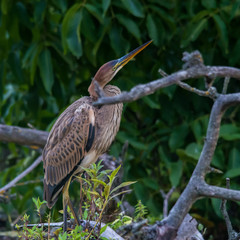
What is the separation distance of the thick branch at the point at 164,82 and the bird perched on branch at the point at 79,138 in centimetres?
145

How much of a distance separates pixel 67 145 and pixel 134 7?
135 centimetres

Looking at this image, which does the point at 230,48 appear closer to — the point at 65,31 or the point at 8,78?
the point at 65,31

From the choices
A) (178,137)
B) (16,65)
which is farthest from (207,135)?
(16,65)

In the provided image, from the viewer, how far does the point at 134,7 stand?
4.05 metres

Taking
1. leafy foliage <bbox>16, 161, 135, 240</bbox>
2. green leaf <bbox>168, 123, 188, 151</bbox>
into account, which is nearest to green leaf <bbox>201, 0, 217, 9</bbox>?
green leaf <bbox>168, 123, 188, 151</bbox>

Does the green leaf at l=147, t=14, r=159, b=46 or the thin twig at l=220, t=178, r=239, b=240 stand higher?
the green leaf at l=147, t=14, r=159, b=46

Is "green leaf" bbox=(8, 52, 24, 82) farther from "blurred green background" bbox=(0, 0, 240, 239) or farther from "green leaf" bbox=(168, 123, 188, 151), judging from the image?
"green leaf" bbox=(168, 123, 188, 151)

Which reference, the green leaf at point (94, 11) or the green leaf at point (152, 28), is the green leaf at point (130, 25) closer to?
the green leaf at point (152, 28)

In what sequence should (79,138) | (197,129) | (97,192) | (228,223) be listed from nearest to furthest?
1. (228,223)
2. (97,192)
3. (79,138)
4. (197,129)

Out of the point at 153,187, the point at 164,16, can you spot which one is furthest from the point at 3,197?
the point at 164,16

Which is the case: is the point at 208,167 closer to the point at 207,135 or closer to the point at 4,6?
the point at 207,135

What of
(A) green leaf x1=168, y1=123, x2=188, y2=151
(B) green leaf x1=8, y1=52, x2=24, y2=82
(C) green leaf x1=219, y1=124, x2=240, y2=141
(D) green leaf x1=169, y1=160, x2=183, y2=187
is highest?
(B) green leaf x1=8, y1=52, x2=24, y2=82

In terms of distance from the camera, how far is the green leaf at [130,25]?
163 inches

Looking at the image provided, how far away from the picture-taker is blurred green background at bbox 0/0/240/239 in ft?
13.9
